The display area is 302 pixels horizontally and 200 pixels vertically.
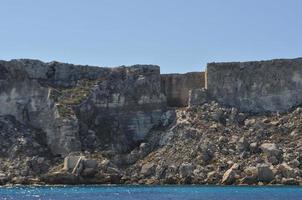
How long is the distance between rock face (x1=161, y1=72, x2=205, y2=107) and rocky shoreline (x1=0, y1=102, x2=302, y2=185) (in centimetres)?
496

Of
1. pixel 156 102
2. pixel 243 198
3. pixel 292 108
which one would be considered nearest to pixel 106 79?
pixel 156 102

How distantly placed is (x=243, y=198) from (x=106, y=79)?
1549 inches

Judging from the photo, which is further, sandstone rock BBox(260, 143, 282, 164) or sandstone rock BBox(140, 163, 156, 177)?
sandstone rock BBox(140, 163, 156, 177)

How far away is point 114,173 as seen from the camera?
7712cm

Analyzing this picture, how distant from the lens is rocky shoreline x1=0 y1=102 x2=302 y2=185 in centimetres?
7419

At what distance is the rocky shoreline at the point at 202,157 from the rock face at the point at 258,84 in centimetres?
184

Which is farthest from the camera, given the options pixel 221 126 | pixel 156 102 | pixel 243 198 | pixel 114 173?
pixel 156 102

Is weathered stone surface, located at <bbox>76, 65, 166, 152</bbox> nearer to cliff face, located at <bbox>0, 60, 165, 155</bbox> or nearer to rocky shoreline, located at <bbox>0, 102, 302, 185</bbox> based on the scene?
cliff face, located at <bbox>0, 60, 165, 155</bbox>

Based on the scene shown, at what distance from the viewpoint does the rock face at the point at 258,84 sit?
86806 mm

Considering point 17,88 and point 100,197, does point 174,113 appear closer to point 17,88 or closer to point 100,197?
point 17,88

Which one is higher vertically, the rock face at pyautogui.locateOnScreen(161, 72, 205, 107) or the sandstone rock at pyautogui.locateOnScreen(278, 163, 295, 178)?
the rock face at pyautogui.locateOnScreen(161, 72, 205, 107)

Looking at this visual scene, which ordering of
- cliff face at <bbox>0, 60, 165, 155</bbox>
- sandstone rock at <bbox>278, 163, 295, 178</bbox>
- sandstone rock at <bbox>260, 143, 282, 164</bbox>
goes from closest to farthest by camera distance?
sandstone rock at <bbox>278, 163, 295, 178</bbox>, sandstone rock at <bbox>260, 143, 282, 164</bbox>, cliff face at <bbox>0, 60, 165, 155</bbox>

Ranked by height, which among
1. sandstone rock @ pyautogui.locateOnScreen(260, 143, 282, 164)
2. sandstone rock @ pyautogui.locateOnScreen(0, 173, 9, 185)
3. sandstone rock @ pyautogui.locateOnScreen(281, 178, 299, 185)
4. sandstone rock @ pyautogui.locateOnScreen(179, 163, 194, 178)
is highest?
sandstone rock @ pyautogui.locateOnScreen(260, 143, 282, 164)

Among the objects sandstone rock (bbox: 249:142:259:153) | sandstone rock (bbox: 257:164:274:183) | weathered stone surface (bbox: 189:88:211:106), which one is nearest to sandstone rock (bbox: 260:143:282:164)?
sandstone rock (bbox: 249:142:259:153)
